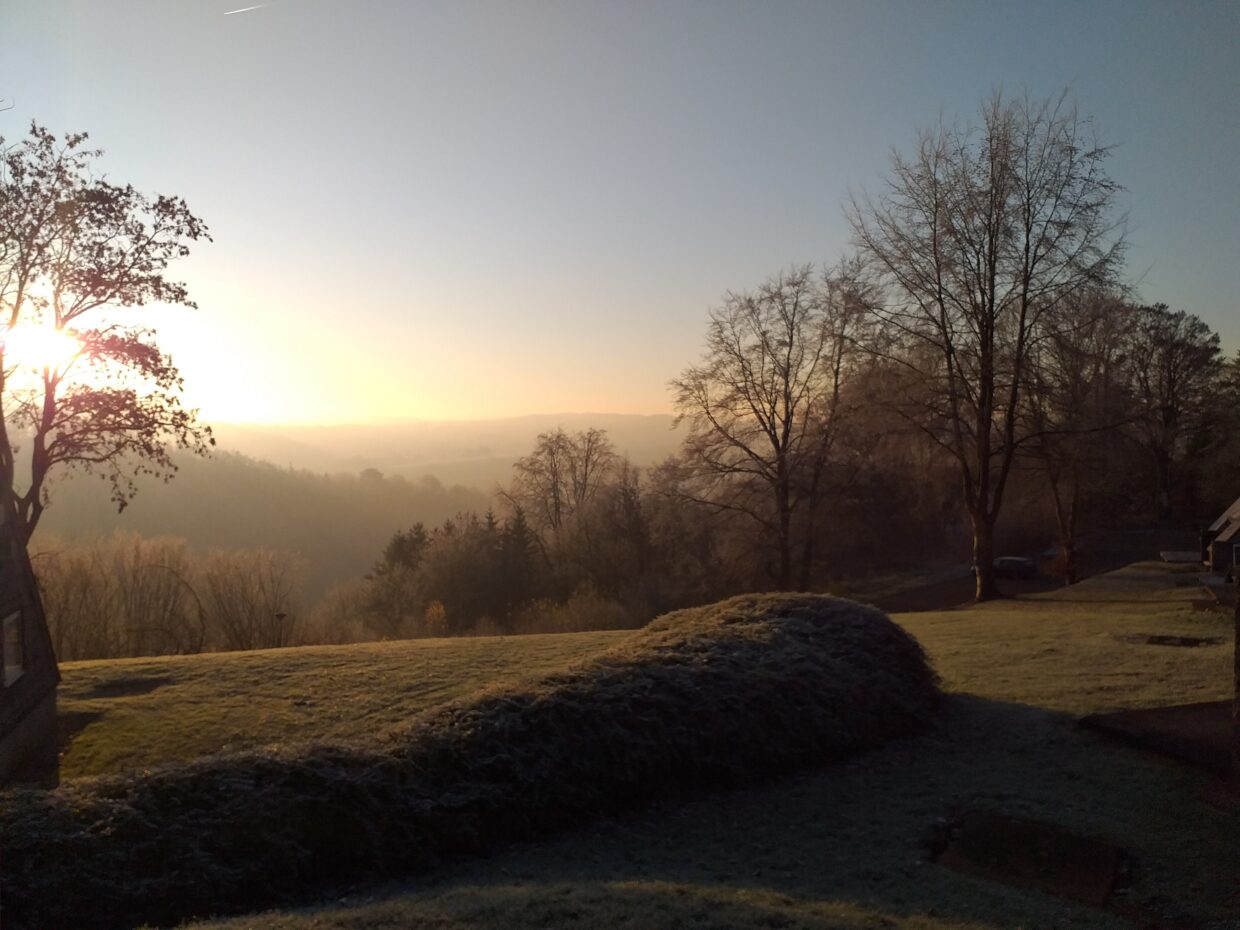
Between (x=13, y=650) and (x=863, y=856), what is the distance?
420 inches

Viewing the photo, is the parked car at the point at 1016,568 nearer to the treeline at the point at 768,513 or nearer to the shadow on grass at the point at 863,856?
the treeline at the point at 768,513

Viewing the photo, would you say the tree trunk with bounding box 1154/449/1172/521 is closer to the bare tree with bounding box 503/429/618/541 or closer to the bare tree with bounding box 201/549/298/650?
the bare tree with bounding box 503/429/618/541

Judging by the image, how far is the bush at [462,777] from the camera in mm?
5285

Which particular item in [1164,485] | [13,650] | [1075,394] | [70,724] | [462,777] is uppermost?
[1075,394]

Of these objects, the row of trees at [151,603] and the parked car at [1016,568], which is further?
the parked car at [1016,568]

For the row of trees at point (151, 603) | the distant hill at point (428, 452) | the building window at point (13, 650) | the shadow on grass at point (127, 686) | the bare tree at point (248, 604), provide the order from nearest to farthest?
the building window at point (13, 650) → the shadow on grass at point (127, 686) → the row of trees at point (151, 603) → the bare tree at point (248, 604) → the distant hill at point (428, 452)

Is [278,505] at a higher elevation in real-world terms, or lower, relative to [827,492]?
higher

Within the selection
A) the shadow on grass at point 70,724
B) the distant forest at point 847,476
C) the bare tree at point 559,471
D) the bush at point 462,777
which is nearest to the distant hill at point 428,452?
the bare tree at point 559,471

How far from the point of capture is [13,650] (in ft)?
36.9

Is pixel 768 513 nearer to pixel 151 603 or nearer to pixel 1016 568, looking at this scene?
pixel 1016 568

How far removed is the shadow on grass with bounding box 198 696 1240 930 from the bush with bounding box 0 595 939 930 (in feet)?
1.08

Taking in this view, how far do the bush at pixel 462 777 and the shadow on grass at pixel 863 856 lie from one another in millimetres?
329

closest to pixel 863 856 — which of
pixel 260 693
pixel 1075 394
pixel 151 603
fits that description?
pixel 260 693

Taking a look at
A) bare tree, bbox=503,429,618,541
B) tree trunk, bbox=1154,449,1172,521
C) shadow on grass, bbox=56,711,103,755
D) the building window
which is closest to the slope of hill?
bare tree, bbox=503,429,618,541
